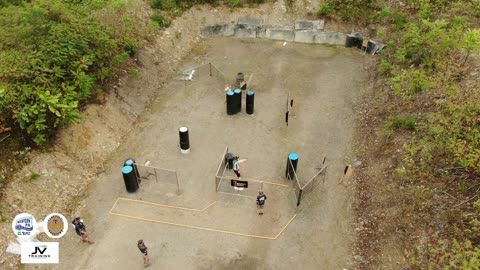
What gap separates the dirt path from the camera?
13797mm

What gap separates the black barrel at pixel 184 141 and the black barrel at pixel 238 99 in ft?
12.3

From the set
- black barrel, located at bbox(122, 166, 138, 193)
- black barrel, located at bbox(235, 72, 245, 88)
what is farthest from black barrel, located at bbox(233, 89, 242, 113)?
black barrel, located at bbox(122, 166, 138, 193)

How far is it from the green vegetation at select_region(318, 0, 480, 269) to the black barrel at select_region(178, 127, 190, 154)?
9.61m

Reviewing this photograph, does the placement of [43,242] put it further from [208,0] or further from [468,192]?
[208,0]

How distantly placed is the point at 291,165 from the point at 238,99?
5.53 m

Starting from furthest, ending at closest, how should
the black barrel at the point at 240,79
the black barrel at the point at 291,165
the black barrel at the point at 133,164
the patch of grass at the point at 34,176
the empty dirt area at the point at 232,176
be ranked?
the black barrel at the point at 240,79
the black barrel at the point at 291,165
the black barrel at the point at 133,164
the patch of grass at the point at 34,176
the empty dirt area at the point at 232,176

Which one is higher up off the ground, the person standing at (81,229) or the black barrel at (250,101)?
the black barrel at (250,101)

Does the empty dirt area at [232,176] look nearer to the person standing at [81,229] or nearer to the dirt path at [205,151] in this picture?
the dirt path at [205,151]

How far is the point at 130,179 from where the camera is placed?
15227 millimetres

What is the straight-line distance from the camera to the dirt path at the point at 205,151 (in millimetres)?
13797

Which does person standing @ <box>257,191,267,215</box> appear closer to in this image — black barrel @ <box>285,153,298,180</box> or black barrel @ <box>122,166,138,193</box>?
black barrel @ <box>285,153,298,180</box>

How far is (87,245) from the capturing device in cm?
1388

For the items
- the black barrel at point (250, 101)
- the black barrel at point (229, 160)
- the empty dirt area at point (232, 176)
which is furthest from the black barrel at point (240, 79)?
the black barrel at point (229, 160)

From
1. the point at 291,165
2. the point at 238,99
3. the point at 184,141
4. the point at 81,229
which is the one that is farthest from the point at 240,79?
the point at 81,229
